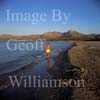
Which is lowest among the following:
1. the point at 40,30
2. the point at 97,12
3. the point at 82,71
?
the point at 82,71

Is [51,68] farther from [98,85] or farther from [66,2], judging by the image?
[66,2]

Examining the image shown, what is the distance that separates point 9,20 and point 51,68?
0.52 metres

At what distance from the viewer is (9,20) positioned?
219cm

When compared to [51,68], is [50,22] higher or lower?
higher

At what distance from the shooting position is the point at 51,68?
2258mm

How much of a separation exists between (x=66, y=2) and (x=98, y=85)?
2.41ft

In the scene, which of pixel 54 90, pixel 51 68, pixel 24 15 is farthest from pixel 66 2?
pixel 54 90

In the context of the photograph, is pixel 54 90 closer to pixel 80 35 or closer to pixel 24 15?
pixel 80 35

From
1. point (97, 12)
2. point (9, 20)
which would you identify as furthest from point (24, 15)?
point (97, 12)

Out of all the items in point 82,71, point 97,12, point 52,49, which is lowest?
point 82,71

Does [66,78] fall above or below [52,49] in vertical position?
below

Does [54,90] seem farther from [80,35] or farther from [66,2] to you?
[66,2]

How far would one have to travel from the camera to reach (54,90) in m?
2.20

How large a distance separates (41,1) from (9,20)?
1.02ft
